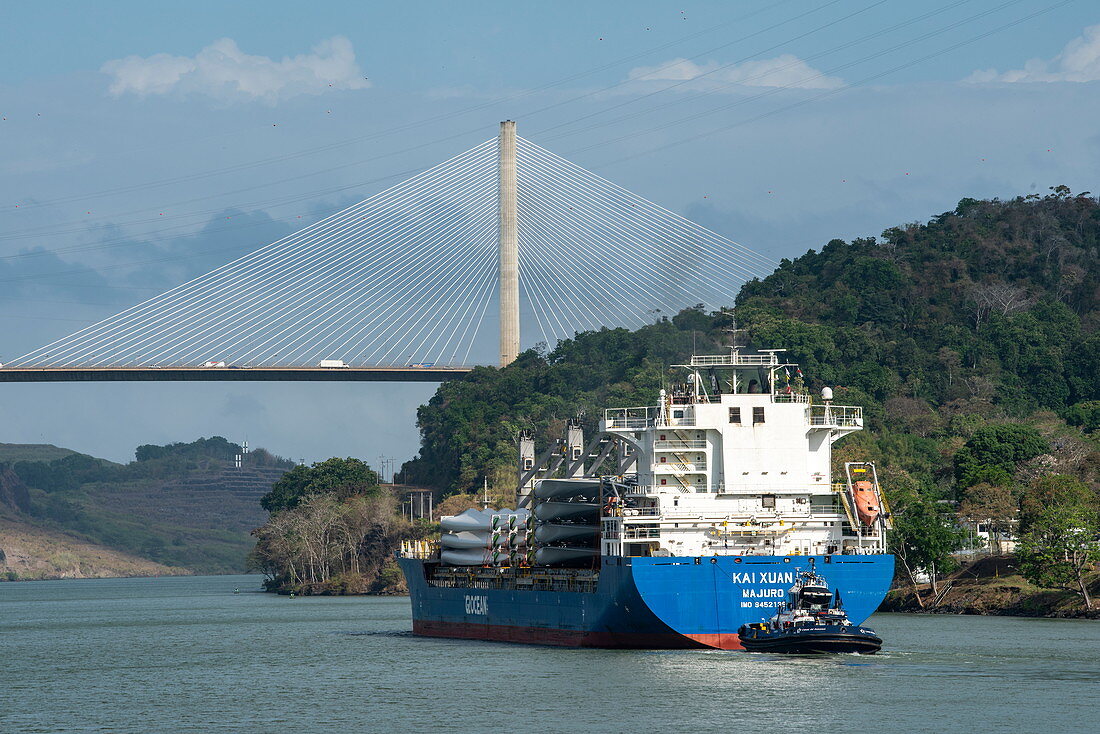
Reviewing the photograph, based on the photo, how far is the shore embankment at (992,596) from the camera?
2699 inches

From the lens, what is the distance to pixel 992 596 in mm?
73250

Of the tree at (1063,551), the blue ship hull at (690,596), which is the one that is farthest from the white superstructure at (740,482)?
the tree at (1063,551)

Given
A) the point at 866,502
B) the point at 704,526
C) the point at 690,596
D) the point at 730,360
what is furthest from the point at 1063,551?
the point at 690,596

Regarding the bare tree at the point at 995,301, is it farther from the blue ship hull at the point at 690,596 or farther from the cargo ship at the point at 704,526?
the blue ship hull at the point at 690,596

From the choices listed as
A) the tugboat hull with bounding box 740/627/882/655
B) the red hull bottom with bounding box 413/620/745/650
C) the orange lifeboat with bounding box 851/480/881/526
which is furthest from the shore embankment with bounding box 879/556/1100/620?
the red hull bottom with bounding box 413/620/745/650

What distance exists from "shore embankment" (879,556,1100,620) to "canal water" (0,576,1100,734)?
5338 millimetres

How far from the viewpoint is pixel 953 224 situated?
152875 millimetres

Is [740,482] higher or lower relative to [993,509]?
lower

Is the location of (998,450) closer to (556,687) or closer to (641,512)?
(641,512)

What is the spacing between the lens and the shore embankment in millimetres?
68562

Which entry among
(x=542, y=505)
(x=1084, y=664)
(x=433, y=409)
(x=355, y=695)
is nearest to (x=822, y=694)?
(x=1084, y=664)

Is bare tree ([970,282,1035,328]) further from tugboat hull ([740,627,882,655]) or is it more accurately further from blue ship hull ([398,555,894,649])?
tugboat hull ([740,627,882,655])

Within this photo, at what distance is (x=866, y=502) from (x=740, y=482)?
4.33 m

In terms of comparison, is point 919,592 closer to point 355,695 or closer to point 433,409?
point 355,695
